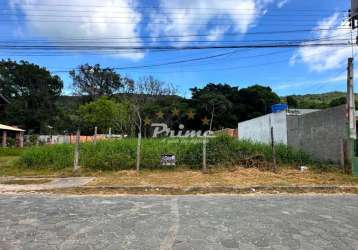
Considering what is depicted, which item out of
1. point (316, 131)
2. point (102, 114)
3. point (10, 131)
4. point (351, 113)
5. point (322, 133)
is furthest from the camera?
point (102, 114)

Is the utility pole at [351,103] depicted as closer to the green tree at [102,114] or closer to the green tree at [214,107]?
the green tree at [214,107]

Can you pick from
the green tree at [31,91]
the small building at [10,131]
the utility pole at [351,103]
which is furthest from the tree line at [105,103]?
the utility pole at [351,103]

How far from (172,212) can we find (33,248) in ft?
10.2

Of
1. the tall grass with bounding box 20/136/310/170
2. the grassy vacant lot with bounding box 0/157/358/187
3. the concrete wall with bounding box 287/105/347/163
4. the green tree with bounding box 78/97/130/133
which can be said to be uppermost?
the green tree with bounding box 78/97/130/133

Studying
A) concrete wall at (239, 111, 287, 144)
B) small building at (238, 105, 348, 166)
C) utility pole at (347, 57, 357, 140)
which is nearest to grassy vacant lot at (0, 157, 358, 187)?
small building at (238, 105, 348, 166)

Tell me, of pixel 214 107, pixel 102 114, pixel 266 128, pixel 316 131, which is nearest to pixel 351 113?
pixel 316 131

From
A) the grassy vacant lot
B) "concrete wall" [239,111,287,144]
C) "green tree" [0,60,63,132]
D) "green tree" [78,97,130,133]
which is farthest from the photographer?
"green tree" [0,60,63,132]

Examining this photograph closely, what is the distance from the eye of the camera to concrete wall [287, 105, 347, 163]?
15.7m

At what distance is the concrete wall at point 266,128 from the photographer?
2188cm

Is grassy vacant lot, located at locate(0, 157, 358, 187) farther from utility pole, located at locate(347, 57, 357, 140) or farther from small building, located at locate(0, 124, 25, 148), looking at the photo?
small building, located at locate(0, 124, 25, 148)

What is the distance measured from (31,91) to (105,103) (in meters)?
17.6

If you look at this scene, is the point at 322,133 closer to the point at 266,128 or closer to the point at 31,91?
the point at 266,128

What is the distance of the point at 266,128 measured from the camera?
83.4ft

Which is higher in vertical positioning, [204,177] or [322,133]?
[322,133]
